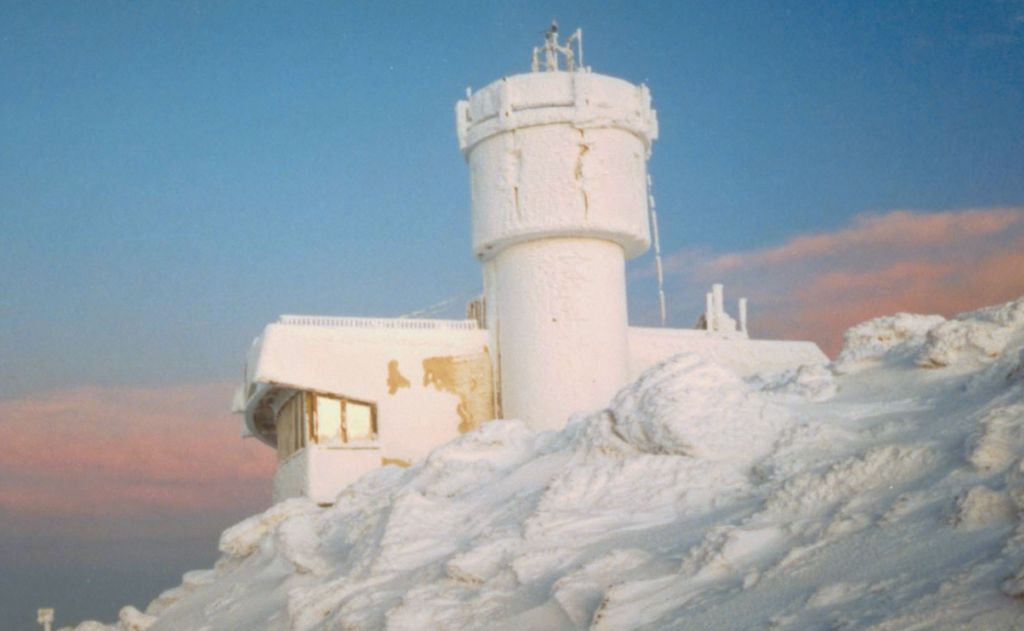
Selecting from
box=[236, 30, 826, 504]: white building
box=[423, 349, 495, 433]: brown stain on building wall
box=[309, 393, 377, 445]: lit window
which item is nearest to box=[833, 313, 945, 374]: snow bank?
box=[236, 30, 826, 504]: white building

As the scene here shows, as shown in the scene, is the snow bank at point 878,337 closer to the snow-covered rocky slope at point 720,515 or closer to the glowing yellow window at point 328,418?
the snow-covered rocky slope at point 720,515

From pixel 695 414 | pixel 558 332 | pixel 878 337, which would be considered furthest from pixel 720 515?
pixel 558 332

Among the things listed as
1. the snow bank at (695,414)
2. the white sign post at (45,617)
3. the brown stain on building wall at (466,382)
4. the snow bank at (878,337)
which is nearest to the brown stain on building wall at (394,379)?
the brown stain on building wall at (466,382)

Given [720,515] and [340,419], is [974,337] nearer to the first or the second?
[720,515]

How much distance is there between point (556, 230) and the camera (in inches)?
894

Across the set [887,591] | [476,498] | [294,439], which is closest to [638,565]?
[887,591]

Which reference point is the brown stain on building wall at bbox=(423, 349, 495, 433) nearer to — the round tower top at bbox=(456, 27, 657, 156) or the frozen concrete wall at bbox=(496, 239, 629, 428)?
the frozen concrete wall at bbox=(496, 239, 629, 428)

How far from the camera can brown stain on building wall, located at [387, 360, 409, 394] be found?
2269cm

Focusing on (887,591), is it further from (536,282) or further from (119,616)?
(536,282)

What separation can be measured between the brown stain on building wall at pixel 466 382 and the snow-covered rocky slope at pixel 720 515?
927 cm

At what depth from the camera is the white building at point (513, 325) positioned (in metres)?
22.3

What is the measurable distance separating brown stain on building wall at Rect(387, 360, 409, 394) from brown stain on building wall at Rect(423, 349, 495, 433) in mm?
449

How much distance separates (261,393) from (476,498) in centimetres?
1346

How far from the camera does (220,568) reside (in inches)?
626
